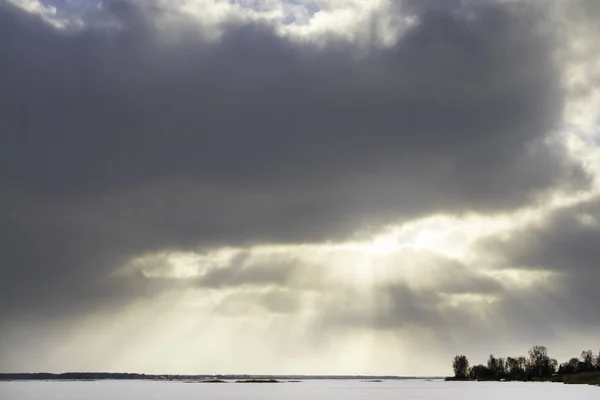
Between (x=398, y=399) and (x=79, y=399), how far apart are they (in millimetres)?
64154

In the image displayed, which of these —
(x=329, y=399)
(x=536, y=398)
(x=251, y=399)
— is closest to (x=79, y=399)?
(x=251, y=399)

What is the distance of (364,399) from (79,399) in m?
58.1

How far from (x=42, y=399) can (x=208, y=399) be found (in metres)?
34.6

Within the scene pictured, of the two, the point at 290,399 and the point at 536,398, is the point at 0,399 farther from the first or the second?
the point at 536,398

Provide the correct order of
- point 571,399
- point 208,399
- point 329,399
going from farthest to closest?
point 329,399, point 208,399, point 571,399

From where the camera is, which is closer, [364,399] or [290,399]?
[290,399]

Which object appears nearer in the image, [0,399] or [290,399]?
[290,399]

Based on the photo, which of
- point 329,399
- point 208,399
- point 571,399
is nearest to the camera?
point 571,399

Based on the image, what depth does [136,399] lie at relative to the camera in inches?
5340

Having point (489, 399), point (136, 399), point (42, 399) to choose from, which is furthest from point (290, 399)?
point (42, 399)

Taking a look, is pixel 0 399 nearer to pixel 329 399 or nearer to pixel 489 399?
pixel 329 399

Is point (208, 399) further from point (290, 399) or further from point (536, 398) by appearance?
point (536, 398)

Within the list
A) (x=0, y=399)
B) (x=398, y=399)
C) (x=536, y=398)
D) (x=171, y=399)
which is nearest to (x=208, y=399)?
(x=171, y=399)

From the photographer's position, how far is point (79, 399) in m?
137
